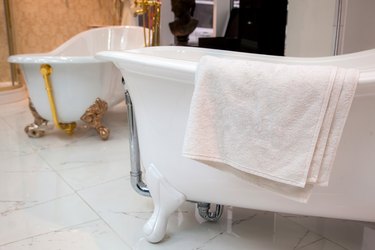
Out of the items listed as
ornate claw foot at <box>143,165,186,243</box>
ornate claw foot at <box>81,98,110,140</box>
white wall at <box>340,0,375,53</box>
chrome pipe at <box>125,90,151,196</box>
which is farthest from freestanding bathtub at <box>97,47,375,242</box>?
ornate claw foot at <box>81,98,110,140</box>

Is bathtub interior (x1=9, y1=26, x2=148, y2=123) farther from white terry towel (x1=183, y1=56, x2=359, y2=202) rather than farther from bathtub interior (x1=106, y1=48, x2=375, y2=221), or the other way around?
white terry towel (x1=183, y1=56, x2=359, y2=202)

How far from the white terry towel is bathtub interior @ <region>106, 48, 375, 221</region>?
0.10 meters

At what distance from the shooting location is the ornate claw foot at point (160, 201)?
1.27 meters

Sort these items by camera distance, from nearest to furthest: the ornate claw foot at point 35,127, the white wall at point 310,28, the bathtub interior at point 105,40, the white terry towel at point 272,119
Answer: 1. the white terry towel at point 272,119
2. the white wall at point 310,28
3. the ornate claw foot at point 35,127
4. the bathtub interior at point 105,40

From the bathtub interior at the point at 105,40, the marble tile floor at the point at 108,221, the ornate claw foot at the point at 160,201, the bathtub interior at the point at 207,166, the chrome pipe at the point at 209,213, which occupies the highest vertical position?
the bathtub interior at the point at 105,40

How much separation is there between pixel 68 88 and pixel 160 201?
4.22ft

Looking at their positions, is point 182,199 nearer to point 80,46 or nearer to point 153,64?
point 153,64

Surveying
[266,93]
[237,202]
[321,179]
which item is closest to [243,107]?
[266,93]

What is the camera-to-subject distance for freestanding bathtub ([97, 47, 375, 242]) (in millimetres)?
994

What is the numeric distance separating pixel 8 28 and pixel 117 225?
2.89m

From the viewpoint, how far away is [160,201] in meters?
1.29

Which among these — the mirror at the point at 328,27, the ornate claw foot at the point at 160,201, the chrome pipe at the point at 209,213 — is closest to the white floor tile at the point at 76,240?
the ornate claw foot at the point at 160,201

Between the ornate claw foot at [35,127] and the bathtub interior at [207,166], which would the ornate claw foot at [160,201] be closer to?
the bathtub interior at [207,166]

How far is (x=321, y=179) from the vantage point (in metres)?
0.88
